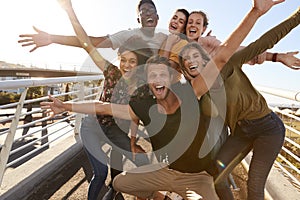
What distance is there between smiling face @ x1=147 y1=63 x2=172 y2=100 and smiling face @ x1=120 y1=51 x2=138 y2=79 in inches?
18.7

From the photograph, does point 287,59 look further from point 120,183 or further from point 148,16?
point 120,183

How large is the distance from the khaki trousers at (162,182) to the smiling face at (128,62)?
0.85 m

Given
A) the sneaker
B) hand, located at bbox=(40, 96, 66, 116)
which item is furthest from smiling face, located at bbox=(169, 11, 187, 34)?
the sneaker

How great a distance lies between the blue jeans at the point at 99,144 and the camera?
2771 mm

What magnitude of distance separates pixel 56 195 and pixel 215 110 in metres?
2.07

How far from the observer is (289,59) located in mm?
2500

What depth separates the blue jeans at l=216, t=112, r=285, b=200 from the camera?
2.32 metres

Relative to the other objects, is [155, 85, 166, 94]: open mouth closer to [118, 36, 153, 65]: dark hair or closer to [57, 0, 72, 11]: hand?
[118, 36, 153, 65]: dark hair

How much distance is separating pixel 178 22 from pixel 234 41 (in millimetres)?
1103

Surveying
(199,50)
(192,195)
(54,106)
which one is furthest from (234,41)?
(54,106)

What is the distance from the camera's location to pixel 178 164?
91.1 inches

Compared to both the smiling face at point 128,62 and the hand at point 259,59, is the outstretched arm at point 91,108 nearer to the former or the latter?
the smiling face at point 128,62

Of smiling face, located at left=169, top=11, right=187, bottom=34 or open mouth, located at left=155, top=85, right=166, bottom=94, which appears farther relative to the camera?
smiling face, located at left=169, top=11, right=187, bottom=34

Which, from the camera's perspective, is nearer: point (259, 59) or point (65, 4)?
point (259, 59)
